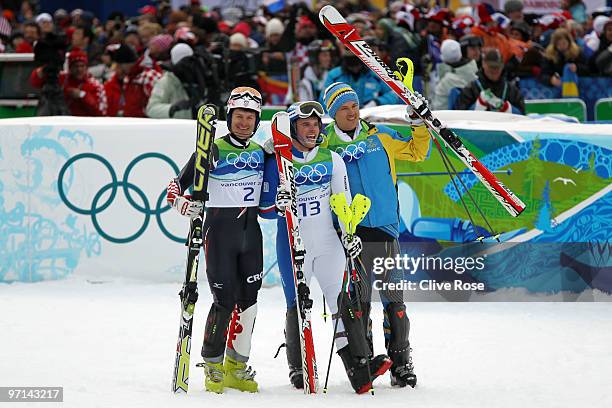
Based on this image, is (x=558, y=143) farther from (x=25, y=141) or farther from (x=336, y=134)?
(x=25, y=141)

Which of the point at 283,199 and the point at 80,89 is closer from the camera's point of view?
the point at 283,199

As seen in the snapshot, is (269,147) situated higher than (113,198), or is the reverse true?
(269,147)

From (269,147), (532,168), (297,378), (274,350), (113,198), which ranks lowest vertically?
(274,350)

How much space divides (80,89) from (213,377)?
748 cm

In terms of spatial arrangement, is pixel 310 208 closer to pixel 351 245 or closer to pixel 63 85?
pixel 351 245

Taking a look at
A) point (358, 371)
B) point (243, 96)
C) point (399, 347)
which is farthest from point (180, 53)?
point (358, 371)

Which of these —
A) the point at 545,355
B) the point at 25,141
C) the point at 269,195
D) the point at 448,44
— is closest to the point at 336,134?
the point at 269,195

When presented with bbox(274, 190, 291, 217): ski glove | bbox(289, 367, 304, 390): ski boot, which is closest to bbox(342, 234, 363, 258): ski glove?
bbox(274, 190, 291, 217): ski glove

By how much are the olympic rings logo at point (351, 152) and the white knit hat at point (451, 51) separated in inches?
239

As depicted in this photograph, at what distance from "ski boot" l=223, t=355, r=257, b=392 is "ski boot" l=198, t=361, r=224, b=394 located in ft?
0.34

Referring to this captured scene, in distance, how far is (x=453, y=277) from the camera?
→ 10859 mm

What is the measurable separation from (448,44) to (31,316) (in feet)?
19.5

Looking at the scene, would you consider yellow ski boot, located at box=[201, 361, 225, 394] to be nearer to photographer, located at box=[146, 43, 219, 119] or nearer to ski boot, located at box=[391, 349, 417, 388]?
ski boot, located at box=[391, 349, 417, 388]

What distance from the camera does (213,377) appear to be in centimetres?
754
